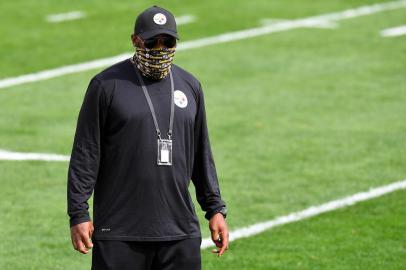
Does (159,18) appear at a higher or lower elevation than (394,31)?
higher

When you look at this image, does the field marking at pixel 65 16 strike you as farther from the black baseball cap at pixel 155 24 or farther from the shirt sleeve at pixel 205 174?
the black baseball cap at pixel 155 24

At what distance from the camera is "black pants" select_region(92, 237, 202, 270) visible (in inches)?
256

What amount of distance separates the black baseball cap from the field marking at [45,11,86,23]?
48.3 ft

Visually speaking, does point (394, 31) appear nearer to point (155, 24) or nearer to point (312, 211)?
point (312, 211)

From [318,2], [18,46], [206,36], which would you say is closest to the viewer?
[18,46]

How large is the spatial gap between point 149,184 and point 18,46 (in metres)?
12.8

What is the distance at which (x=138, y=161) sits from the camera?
21.3 ft

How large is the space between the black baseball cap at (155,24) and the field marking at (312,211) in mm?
3963

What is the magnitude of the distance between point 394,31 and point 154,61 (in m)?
14.9

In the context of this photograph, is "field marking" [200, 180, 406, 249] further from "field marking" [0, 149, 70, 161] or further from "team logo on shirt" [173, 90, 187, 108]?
"team logo on shirt" [173, 90, 187, 108]

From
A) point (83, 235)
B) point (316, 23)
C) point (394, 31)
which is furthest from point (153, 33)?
point (316, 23)

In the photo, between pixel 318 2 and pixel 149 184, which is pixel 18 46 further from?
pixel 149 184

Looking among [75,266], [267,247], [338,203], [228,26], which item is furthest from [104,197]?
[228,26]

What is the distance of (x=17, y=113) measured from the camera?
595 inches
